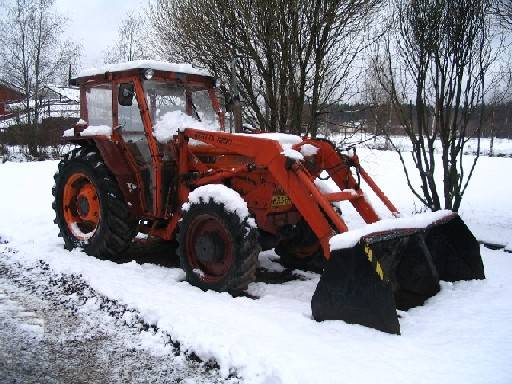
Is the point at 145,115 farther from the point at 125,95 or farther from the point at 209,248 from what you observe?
the point at 209,248

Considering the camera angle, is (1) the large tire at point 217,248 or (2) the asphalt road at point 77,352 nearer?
(2) the asphalt road at point 77,352

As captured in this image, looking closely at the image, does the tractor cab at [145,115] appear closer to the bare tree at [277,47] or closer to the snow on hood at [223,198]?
the snow on hood at [223,198]

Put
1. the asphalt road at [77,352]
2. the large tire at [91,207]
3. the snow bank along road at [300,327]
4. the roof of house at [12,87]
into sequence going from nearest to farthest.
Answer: the snow bank along road at [300,327] < the asphalt road at [77,352] < the large tire at [91,207] < the roof of house at [12,87]

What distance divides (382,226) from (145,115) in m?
2.84

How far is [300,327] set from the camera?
3658 millimetres

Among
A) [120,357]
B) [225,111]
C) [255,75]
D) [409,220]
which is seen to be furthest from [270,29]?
[120,357]

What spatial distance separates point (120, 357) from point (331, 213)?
1.94 m

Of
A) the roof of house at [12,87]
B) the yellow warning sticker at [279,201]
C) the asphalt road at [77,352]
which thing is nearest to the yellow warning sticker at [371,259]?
the asphalt road at [77,352]

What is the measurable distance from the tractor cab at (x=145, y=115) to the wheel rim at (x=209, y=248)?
2.50ft

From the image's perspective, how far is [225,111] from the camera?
6.30m

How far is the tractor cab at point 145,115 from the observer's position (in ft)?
17.6

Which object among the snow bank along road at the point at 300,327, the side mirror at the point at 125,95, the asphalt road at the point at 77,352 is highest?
the side mirror at the point at 125,95

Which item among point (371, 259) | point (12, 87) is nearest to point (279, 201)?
point (371, 259)

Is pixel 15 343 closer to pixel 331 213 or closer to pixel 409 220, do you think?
pixel 331 213
